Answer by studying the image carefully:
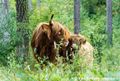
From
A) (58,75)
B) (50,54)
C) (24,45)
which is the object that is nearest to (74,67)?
(58,75)

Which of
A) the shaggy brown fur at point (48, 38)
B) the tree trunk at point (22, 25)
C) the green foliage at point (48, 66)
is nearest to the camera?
the green foliage at point (48, 66)

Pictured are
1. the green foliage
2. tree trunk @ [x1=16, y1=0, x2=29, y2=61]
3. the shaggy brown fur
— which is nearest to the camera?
the green foliage

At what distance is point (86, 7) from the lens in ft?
139

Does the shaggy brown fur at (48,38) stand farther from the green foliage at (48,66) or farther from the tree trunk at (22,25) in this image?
the tree trunk at (22,25)

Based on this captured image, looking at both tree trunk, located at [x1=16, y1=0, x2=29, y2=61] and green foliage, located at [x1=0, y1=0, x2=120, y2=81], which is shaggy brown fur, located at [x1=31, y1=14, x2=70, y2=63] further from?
tree trunk, located at [x1=16, y1=0, x2=29, y2=61]

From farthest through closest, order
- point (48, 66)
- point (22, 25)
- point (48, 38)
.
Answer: point (22, 25), point (48, 38), point (48, 66)

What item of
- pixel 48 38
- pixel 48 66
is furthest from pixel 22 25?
pixel 48 66

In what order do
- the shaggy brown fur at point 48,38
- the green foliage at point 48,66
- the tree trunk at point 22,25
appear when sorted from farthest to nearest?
the tree trunk at point 22,25 < the shaggy brown fur at point 48,38 < the green foliage at point 48,66

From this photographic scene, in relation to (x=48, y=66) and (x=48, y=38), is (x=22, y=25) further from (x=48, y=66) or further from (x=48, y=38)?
(x=48, y=66)

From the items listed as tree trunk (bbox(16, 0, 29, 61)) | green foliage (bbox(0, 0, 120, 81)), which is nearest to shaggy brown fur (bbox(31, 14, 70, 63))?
green foliage (bbox(0, 0, 120, 81))

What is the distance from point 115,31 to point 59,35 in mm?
32301

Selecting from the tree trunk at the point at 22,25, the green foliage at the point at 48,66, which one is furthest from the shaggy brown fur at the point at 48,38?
the tree trunk at the point at 22,25

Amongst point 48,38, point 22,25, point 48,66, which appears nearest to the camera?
point 48,66

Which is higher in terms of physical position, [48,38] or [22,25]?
[48,38]
